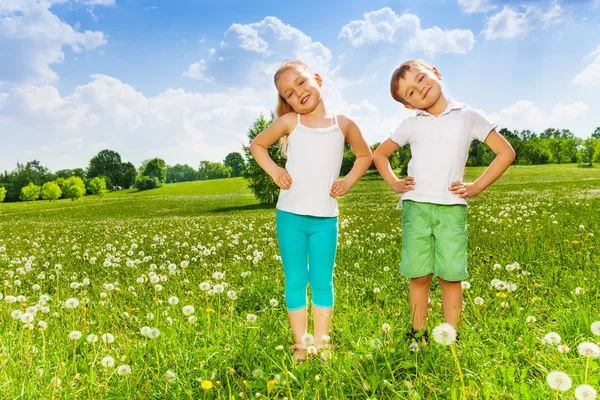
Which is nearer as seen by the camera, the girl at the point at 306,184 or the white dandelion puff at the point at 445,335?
the white dandelion puff at the point at 445,335

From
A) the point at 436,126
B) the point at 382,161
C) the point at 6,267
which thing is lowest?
the point at 6,267

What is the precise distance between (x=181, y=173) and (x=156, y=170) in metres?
19.1

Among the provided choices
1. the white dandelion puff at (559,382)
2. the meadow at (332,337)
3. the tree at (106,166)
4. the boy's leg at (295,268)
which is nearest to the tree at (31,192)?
the tree at (106,166)

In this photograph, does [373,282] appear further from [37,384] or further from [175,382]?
[37,384]

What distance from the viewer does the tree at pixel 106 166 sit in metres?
100

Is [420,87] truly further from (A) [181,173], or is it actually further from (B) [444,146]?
(A) [181,173]

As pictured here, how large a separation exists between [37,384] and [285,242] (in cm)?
186

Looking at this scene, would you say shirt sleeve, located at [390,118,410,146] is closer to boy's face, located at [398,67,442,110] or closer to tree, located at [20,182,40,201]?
boy's face, located at [398,67,442,110]

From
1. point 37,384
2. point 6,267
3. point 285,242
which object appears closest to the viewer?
point 37,384

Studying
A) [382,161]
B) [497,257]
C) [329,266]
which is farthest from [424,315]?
[497,257]

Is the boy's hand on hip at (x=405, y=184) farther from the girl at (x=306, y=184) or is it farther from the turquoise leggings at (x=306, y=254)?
the turquoise leggings at (x=306, y=254)

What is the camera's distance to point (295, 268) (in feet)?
11.3

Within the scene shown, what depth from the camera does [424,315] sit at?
12.1ft

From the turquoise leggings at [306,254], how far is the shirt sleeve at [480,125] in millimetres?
1208
